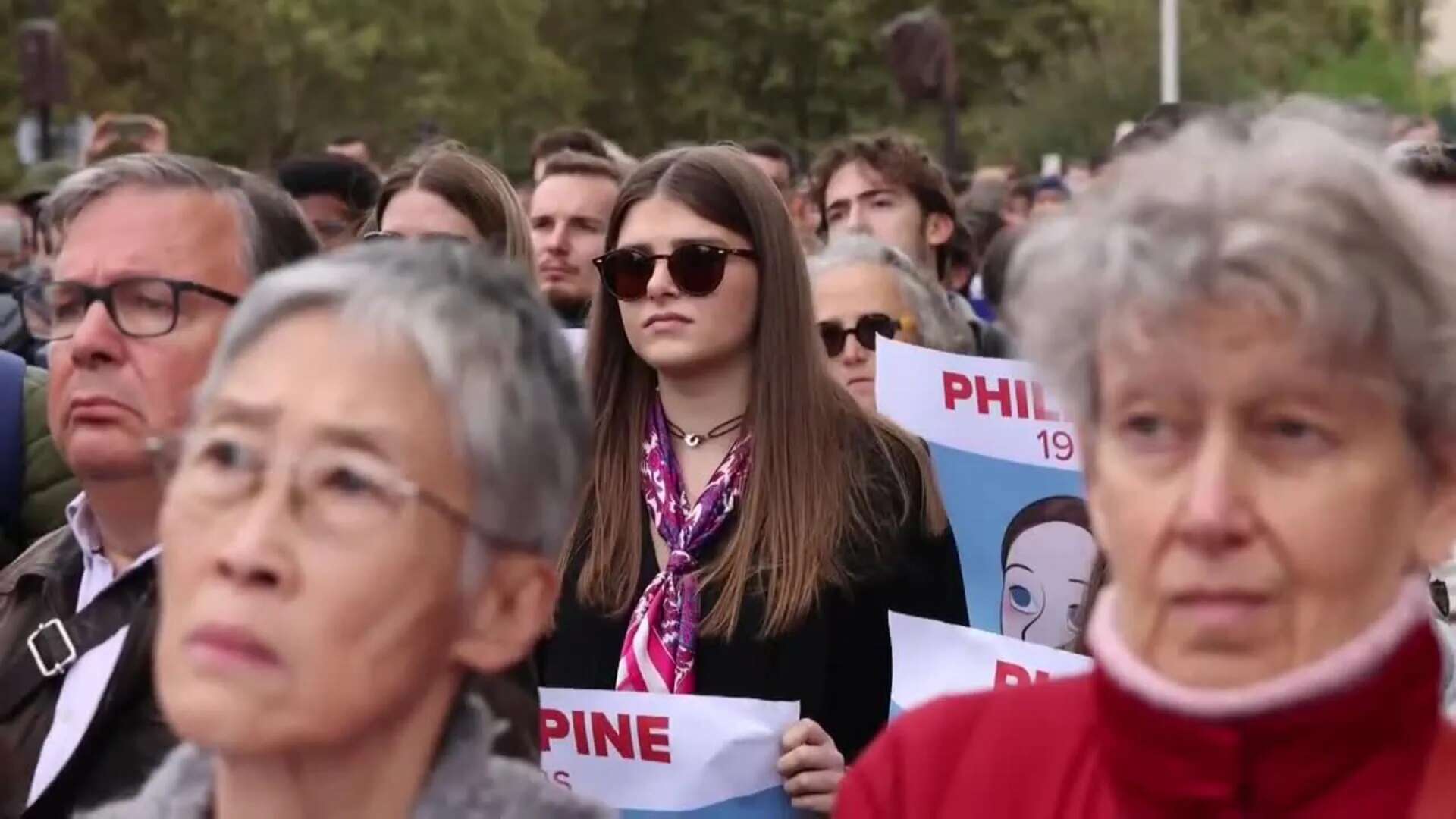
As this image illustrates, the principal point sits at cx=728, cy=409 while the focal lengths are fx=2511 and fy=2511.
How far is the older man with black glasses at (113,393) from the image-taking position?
3258mm

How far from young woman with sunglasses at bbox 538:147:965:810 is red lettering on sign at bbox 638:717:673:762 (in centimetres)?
23

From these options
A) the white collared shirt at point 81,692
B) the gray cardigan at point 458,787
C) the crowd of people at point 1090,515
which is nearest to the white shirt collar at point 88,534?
the white collared shirt at point 81,692

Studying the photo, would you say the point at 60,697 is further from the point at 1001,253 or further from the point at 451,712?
the point at 1001,253

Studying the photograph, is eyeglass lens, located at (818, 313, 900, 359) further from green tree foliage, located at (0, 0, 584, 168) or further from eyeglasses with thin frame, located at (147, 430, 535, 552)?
green tree foliage, located at (0, 0, 584, 168)

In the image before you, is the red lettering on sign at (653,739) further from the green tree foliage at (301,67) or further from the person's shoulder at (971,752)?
the green tree foliage at (301,67)

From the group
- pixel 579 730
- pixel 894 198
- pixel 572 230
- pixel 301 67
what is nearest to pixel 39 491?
pixel 579 730

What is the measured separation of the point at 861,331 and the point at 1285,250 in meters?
3.61

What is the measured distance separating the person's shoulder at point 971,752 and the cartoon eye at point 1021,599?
7.55 feet

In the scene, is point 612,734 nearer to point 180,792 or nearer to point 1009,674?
point 1009,674

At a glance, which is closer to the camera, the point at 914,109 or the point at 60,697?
the point at 60,697

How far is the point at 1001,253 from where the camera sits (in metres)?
7.18

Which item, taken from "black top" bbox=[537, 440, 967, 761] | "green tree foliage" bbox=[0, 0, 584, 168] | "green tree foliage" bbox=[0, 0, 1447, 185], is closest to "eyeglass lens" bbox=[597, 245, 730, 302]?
"black top" bbox=[537, 440, 967, 761]

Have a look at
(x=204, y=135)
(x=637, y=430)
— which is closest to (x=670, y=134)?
(x=204, y=135)

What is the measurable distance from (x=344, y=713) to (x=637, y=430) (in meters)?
2.35
